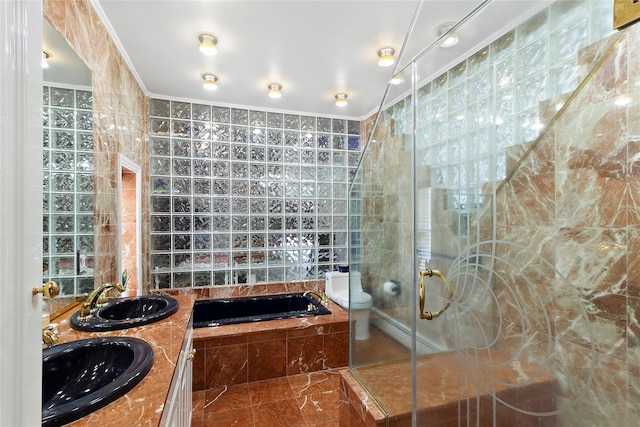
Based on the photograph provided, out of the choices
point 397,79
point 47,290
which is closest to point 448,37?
point 397,79

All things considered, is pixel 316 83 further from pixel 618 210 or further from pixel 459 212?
pixel 618 210

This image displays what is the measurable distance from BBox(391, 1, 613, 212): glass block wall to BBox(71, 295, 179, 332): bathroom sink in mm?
1537

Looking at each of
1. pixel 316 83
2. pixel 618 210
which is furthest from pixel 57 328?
pixel 316 83

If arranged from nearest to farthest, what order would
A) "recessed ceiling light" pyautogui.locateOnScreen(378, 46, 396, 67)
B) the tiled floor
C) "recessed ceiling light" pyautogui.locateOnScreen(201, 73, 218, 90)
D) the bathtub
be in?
the tiled floor → "recessed ceiling light" pyautogui.locateOnScreen(378, 46, 396, 67) → "recessed ceiling light" pyautogui.locateOnScreen(201, 73, 218, 90) → the bathtub

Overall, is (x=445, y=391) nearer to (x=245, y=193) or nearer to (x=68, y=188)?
(x=68, y=188)

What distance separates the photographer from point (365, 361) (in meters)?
1.80

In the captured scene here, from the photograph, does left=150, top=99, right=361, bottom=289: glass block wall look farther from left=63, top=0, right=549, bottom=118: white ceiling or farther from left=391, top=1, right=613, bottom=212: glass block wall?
left=391, top=1, right=613, bottom=212: glass block wall

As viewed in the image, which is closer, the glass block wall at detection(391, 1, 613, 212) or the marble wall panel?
the glass block wall at detection(391, 1, 613, 212)

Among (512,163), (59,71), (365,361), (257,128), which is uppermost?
(257,128)

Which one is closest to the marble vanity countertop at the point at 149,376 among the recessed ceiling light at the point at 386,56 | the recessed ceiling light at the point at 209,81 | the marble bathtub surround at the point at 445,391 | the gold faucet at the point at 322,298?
the marble bathtub surround at the point at 445,391

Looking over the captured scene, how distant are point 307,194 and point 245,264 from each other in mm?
1107

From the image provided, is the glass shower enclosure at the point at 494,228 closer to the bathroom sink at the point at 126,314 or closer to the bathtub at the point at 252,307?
the bathroom sink at the point at 126,314

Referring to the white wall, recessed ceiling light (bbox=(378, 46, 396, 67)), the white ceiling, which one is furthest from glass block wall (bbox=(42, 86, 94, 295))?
recessed ceiling light (bbox=(378, 46, 396, 67))

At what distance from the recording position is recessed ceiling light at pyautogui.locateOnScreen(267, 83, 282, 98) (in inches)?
113
